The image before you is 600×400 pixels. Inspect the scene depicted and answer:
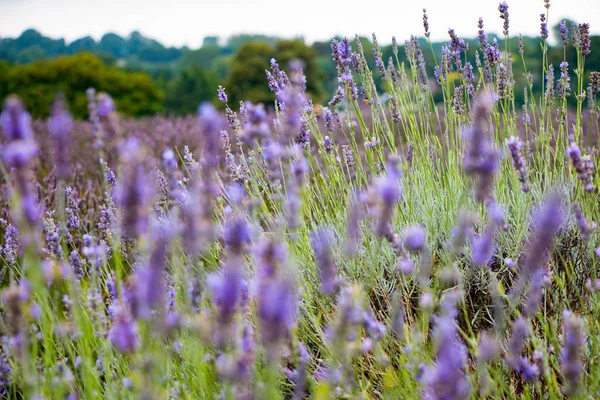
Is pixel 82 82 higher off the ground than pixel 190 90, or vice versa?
pixel 82 82


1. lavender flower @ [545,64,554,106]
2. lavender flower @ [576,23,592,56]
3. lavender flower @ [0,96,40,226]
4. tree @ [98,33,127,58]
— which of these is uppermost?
tree @ [98,33,127,58]

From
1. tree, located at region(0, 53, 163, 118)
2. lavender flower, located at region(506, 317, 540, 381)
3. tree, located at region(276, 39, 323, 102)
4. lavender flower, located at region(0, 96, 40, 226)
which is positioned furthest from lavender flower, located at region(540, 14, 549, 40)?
tree, located at region(0, 53, 163, 118)

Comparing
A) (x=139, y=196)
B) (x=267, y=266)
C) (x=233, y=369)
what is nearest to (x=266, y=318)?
(x=267, y=266)

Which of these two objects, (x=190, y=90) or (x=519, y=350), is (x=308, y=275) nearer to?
(x=519, y=350)

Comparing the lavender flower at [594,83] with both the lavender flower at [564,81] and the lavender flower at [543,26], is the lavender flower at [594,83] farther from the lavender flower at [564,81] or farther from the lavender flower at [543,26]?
the lavender flower at [543,26]

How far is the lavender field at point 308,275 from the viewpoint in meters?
0.98

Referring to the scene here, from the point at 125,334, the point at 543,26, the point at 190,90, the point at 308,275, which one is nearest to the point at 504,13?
the point at 543,26

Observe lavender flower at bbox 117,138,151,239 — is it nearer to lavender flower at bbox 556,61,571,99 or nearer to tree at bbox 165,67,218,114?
lavender flower at bbox 556,61,571,99

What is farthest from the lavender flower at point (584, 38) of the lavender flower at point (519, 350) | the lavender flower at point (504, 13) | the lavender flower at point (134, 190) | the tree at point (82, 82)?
the tree at point (82, 82)

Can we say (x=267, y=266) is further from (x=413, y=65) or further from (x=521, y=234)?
(x=413, y=65)

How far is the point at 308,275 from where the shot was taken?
2270mm

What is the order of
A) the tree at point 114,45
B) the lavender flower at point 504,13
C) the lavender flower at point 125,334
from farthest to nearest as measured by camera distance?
the tree at point 114,45 < the lavender flower at point 504,13 < the lavender flower at point 125,334

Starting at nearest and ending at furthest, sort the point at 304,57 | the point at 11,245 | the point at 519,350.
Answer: the point at 519,350
the point at 11,245
the point at 304,57

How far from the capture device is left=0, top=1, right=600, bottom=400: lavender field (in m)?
0.98
